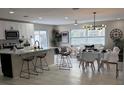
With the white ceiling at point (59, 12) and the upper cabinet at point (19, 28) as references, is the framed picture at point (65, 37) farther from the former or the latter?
the white ceiling at point (59, 12)

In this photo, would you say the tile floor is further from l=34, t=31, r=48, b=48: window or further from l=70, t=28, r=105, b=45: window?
l=34, t=31, r=48, b=48: window

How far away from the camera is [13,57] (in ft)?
16.0

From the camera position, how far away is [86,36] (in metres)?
10.2

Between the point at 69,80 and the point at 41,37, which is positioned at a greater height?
the point at 41,37

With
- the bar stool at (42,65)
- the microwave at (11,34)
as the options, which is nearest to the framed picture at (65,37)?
the microwave at (11,34)

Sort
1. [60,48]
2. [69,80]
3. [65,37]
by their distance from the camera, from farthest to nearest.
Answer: [65,37] < [60,48] < [69,80]

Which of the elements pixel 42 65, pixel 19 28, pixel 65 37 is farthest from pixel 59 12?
pixel 65 37

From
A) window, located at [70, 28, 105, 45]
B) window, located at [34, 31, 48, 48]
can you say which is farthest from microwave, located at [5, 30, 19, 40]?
window, located at [70, 28, 105, 45]

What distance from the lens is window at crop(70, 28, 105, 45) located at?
377 inches

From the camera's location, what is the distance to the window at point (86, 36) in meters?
9.57

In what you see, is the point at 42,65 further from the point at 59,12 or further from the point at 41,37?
the point at 41,37

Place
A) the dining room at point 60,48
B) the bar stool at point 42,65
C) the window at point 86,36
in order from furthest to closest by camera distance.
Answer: the window at point 86,36, the bar stool at point 42,65, the dining room at point 60,48

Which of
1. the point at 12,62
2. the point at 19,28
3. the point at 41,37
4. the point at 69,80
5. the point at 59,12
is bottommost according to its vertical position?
the point at 69,80
